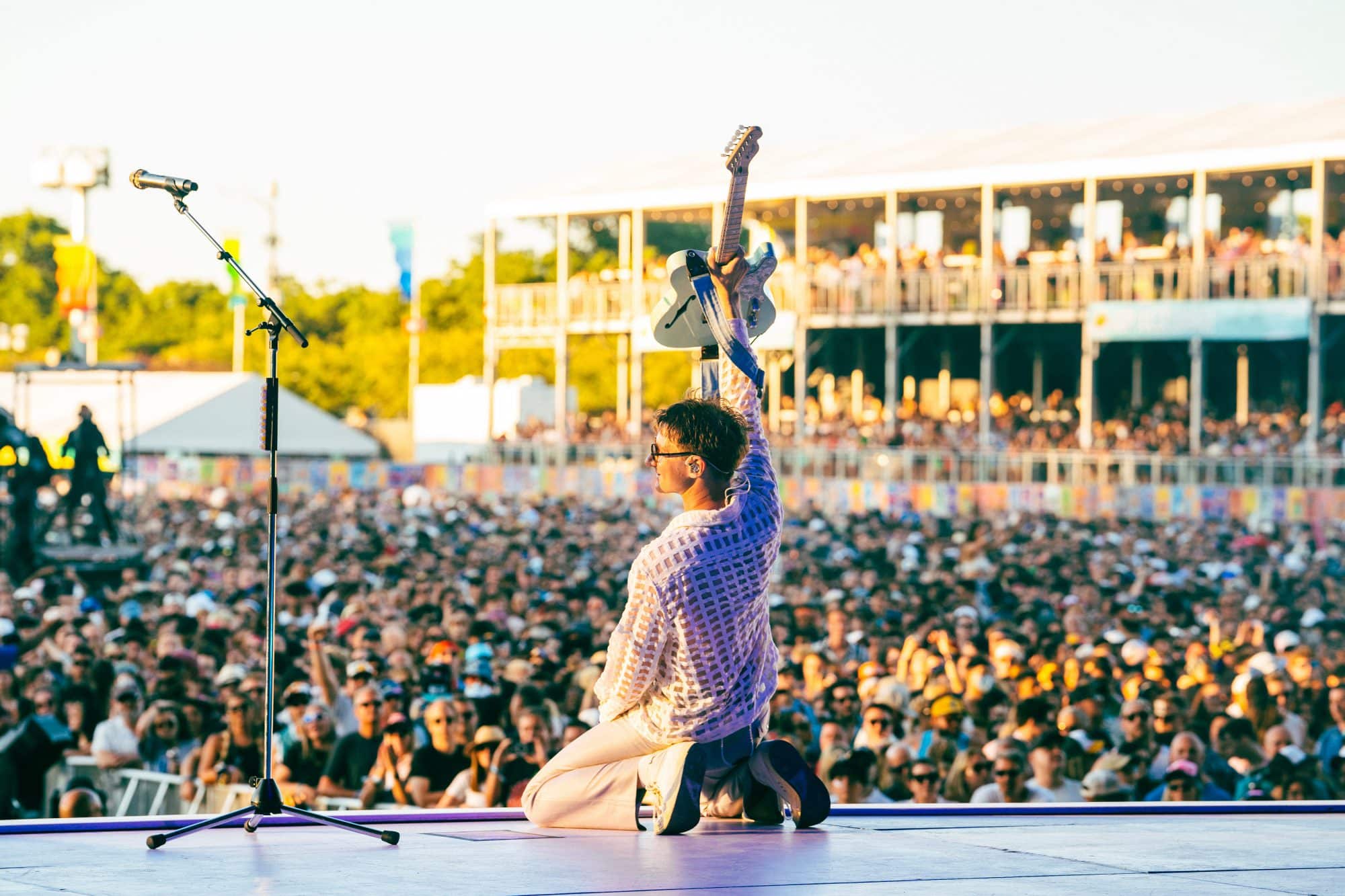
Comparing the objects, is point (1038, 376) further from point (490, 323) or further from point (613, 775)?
point (613, 775)

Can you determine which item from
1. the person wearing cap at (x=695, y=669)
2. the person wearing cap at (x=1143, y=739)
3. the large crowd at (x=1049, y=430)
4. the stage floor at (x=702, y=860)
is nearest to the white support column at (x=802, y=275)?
the large crowd at (x=1049, y=430)

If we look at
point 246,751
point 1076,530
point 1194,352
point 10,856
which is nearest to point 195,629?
point 246,751

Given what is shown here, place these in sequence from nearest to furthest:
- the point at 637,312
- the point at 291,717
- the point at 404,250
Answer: the point at 291,717, the point at 637,312, the point at 404,250

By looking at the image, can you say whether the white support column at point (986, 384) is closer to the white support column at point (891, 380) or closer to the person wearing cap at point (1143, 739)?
the white support column at point (891, 380)

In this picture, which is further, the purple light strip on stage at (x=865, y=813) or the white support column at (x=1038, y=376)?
the white support column at (x=1038, y=376)

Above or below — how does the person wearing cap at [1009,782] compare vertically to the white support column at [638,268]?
below

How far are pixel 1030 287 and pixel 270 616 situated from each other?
1236 inches

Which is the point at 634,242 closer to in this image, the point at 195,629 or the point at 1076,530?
the point at 1076,530

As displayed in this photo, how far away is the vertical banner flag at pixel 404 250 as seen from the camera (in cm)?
4853

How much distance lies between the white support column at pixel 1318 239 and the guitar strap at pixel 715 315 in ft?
94.2

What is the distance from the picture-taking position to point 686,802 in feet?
18.1

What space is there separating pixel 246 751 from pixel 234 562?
937 cm

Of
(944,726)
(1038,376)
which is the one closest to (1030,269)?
(1038,376)

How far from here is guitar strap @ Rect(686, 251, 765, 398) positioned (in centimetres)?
582
